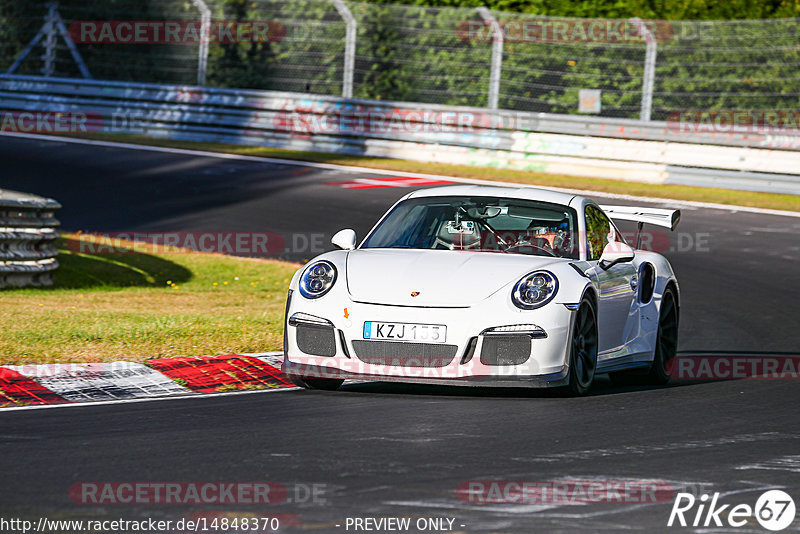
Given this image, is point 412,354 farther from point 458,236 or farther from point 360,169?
point 360,169

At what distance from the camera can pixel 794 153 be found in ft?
66.8

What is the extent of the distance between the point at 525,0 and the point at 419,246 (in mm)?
18865

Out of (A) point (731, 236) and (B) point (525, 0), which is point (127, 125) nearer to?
(B) point (525, 0)

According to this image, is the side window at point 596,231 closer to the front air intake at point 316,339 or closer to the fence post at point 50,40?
the front air intake at point 316,339

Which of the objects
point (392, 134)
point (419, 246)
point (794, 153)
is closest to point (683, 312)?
point (419, 246)

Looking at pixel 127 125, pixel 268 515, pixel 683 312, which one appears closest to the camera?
pixel 268 515

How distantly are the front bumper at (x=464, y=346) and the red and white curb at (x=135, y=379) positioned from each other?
0.85 meters

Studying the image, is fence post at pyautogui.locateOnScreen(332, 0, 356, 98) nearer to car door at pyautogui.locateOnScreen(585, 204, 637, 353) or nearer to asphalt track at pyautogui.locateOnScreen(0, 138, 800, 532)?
asphalt track at pyautogui.locateOnScreen(0, 138, 800, 532)

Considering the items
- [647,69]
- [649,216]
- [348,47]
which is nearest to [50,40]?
[348,47]

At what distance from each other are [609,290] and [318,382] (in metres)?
1.81

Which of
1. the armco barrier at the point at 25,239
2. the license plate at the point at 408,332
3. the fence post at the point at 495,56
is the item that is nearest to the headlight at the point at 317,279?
the license plate at the point at 408,332

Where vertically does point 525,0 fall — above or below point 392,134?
above

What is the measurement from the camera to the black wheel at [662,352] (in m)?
8.97

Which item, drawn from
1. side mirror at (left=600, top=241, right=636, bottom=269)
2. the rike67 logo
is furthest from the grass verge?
the rike67 logo
